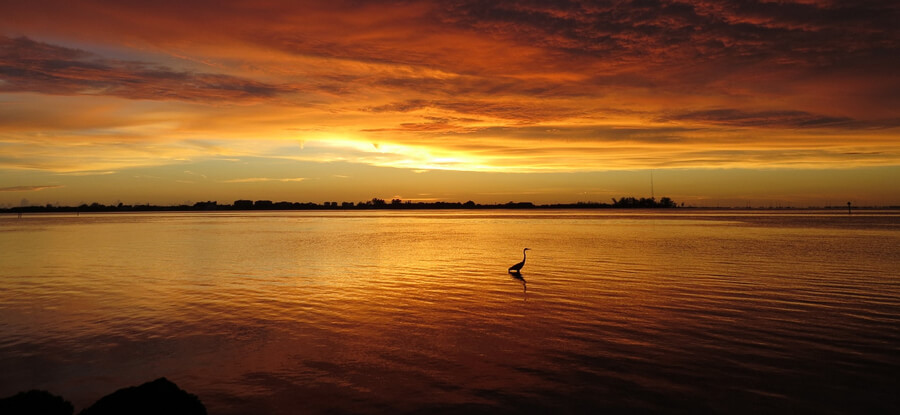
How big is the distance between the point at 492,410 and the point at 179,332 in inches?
387

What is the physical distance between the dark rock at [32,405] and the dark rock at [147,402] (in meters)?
0.33

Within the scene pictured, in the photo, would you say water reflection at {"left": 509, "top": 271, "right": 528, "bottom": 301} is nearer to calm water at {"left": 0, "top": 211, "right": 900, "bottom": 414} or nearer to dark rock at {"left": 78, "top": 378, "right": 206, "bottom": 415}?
calm water at {"left": 0, "top": 211, "right": 900, "bottom": 414}

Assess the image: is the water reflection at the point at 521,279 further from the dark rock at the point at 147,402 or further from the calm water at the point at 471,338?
the dark rock at the point at 147,402

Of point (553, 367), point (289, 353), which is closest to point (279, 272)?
point (289, 353)

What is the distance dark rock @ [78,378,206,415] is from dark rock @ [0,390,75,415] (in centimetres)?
33

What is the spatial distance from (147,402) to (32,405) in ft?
4.79

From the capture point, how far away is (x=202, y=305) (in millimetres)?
18391

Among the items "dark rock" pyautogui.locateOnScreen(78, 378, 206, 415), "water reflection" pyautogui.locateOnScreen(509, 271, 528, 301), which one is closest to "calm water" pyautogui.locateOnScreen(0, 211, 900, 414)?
"water reflection" pyautogui.locateOnScreen(509, 271, 528, 301)

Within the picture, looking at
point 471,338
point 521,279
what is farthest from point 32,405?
point 521,279

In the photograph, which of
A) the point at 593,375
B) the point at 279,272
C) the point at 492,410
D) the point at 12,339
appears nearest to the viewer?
the point at 492,410

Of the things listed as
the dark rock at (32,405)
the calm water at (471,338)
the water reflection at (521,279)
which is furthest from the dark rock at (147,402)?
the water reflection at (521,279)

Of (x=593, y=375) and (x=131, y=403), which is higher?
(x=131, y=403)

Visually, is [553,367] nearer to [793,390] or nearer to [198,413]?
[793,390]

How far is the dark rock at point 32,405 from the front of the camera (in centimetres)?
700
